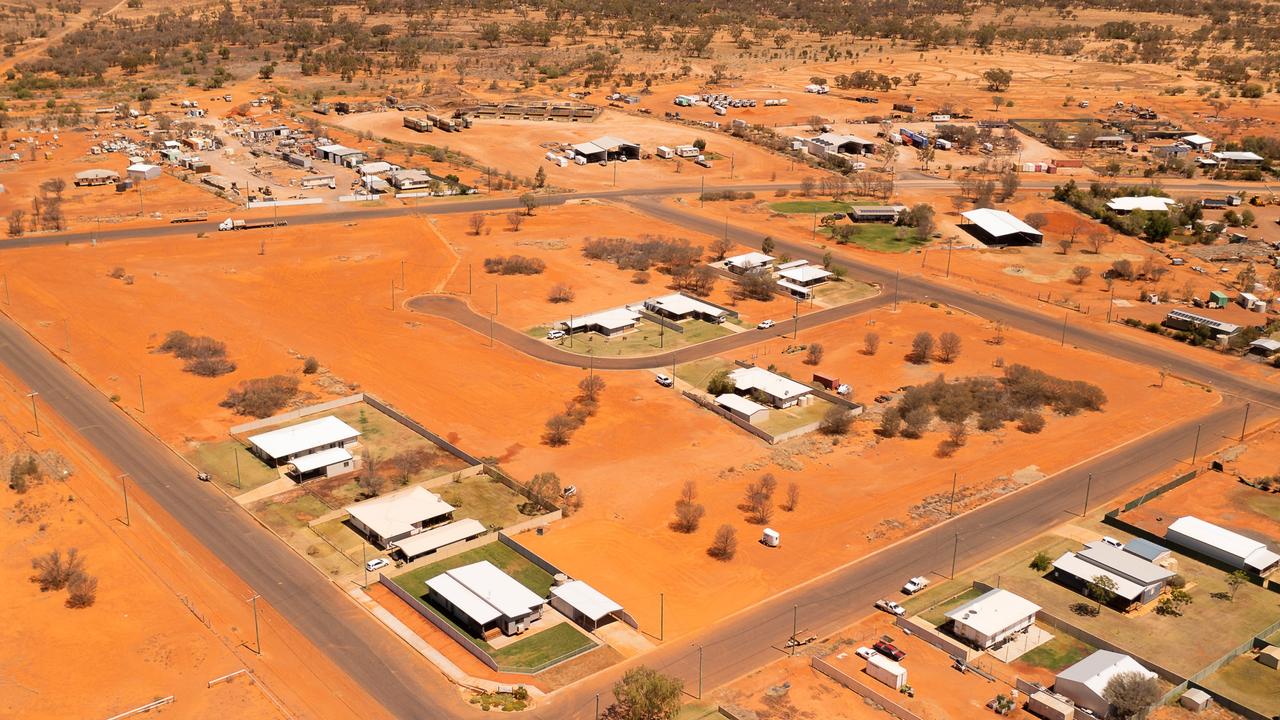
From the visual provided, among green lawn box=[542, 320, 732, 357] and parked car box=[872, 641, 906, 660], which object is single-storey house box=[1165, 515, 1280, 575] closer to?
parked car box=[872, 641, 906, 660]

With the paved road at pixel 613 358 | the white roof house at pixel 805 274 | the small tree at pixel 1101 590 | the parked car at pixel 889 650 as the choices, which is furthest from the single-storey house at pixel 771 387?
the parked car at pixel 889 650

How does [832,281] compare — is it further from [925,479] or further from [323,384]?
[323,384]

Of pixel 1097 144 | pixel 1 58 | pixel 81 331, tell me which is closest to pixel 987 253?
pixel 1097 144

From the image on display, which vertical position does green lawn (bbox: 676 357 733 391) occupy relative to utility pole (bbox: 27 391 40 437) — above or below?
below

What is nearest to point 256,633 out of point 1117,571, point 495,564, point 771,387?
point 495,564

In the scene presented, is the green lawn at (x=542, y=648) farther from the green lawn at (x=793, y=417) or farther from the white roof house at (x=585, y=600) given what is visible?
the green lawn at (x=793, y=417)

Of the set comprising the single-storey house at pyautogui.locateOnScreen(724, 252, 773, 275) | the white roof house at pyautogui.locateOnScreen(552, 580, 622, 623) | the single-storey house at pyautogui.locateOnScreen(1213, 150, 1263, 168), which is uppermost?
the single-storey house at pyautogui.locateOnScreen(1213, 150, 1263, 168)

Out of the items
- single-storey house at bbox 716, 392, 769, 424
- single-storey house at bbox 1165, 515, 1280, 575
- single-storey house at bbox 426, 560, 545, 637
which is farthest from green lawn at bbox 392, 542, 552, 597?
single-storey house at bbox 1165, 515, 1280, 575
